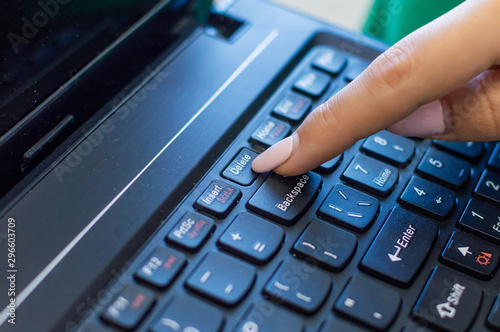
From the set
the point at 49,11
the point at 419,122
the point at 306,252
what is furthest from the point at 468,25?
the point at 49,11

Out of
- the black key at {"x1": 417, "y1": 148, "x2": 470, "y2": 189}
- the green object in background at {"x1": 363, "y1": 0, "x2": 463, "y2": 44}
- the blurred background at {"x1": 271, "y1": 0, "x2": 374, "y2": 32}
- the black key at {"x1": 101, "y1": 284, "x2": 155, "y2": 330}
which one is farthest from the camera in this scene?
the blurred background at {"x1": 271, "y1": 0, "x2": 374, "y2": 32}

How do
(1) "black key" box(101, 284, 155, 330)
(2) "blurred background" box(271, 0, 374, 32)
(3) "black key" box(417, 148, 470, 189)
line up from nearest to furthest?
(1) "black key" box(101, 284, 155, 330) → (3) "black key" box(417, 148, 470, 189) → (2) "blurred background" box(271, 0, 374, 32)

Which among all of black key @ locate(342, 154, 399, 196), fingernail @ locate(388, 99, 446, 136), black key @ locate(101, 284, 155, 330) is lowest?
black key @ locate(101, 284, 155, 330)

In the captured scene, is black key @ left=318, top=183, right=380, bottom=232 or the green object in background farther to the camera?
the green object in background

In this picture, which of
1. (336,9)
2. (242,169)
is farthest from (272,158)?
(336,9)

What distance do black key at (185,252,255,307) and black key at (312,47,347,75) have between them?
8.4 inches

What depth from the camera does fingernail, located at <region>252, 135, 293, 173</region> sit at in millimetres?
395

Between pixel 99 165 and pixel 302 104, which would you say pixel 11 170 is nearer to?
pixel 99 165

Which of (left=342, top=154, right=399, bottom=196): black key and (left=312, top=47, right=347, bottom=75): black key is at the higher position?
(left=312, top=47, right=347, bottom=75): black key

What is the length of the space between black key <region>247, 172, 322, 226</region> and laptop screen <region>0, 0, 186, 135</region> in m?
0.18

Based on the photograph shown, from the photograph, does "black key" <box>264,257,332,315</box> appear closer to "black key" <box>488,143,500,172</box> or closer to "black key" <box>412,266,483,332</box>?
"black key" <box>412,266,483,332</box>

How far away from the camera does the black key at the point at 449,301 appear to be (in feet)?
1.11

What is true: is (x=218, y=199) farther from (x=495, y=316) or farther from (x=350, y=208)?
(x=495, y=316)

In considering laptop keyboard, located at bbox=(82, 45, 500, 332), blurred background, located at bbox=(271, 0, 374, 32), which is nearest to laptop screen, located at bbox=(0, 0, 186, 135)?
laptop keyboard, located at bbox=(82, 45, 500, 332)
